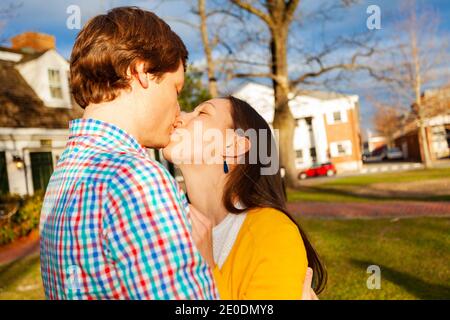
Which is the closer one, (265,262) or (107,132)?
(107,132)

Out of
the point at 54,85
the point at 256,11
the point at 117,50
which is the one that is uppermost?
the point at 256,11

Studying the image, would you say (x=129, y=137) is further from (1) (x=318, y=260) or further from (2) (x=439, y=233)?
(2) (x=439, y=233)

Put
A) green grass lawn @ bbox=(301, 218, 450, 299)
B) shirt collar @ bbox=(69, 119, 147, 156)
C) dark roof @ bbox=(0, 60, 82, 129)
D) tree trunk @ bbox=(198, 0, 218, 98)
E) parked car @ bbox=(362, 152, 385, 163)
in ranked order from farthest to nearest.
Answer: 1. parked car @ bbox=(362, 152, 385, 163)
2. dark roof @ bbox=(0, 60, 82, 129)
3. tree trunk @ bbox=(198, 0, 218, 98)
4. green grass lawn @ bbox=(301, 218, 450, 299)
5. shirt collar @ bbox=(69, 119, 147, 156)

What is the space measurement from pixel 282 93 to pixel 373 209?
6.65 metres

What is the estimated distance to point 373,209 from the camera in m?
11.2

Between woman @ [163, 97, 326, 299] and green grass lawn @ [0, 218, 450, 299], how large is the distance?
3.31m

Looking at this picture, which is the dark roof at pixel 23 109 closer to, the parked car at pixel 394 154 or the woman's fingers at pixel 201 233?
the woman's fingers at pixel 201 233

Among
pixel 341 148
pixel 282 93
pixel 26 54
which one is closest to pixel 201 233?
pixel 282 93

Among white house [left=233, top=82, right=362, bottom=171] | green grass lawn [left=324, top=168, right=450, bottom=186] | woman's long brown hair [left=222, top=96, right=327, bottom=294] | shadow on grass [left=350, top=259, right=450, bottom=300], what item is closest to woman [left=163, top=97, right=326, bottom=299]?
woman's long brown hair [left=222, top=96, right=327, bottom=294]

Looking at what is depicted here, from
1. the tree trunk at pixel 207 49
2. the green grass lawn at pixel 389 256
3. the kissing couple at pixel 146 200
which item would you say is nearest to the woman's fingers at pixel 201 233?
the kissing couple at pixel 146 200

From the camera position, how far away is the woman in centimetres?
151

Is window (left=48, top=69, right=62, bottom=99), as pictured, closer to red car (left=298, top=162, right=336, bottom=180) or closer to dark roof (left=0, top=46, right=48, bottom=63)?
dark roof (left=0, top=46, right=48, bottom=63)

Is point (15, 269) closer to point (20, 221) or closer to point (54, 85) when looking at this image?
point (20, 221)

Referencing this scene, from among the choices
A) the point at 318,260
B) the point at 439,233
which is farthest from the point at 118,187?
the point at 439,233
